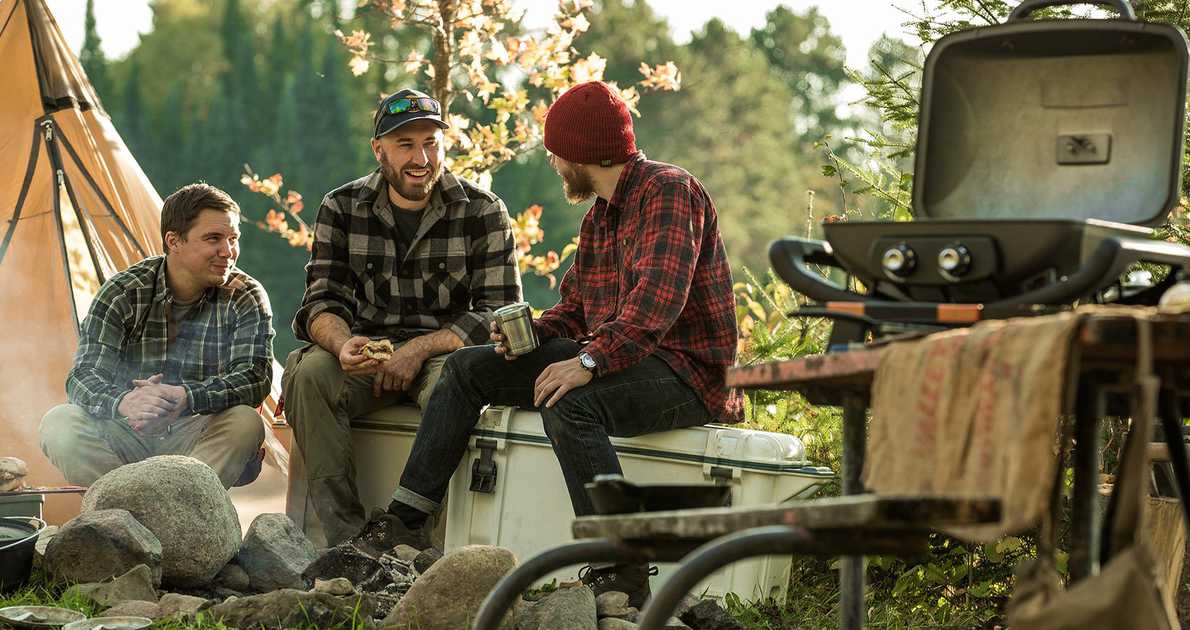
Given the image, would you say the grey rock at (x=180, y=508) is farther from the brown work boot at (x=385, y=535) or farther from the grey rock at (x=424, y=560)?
the grey rock at (x=424, y=560)

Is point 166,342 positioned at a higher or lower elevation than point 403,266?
lower

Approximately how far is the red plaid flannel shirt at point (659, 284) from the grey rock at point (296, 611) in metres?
0.90

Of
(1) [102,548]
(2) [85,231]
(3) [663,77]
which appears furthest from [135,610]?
(3) [663,77]

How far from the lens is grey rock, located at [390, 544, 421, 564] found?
3.98 m

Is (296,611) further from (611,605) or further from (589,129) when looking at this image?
(589,129)

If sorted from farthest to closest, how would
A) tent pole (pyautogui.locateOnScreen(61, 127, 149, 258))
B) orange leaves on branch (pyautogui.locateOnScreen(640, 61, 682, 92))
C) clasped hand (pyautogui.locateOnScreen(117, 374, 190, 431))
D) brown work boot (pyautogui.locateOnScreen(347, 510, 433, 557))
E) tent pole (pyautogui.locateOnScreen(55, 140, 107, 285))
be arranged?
orange leaves on branch (pyautogui.locateOnScreen(640, 61, 682, 92))
tent pole (pyautogui.locateOnScreen(61, 127, 149, 258))
tent pole (pyautogui.locateOnScreen(55, 140, 107, 285))
clasped hand (pyautogui.locateOnScreen(117, 374, 190, 431))
brown work boot (pyautogui.locateOnScreen(347, 510, 433, 557))

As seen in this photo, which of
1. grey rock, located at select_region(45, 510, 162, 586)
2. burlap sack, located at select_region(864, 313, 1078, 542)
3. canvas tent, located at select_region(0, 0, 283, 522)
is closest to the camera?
A: burlap sack, located at select_region(864, 313, 1078, 542)

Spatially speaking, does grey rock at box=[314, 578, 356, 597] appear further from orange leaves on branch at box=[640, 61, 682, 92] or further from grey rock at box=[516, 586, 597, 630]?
orange leaves on branch at box=[640, 61, 682, 92]

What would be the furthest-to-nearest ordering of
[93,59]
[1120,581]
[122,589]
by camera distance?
[93,59]
[122,589]
[1120,581]

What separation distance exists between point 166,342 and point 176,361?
7 cm

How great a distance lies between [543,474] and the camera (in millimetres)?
4191

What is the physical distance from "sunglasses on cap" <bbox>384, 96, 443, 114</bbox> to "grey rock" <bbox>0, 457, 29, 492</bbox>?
1.63 meters

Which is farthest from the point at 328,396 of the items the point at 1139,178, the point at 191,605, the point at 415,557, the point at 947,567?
the point at 1139,178

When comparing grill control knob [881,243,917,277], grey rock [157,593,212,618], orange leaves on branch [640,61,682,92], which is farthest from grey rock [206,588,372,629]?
orange leaves on branch [640,61,682,92]
